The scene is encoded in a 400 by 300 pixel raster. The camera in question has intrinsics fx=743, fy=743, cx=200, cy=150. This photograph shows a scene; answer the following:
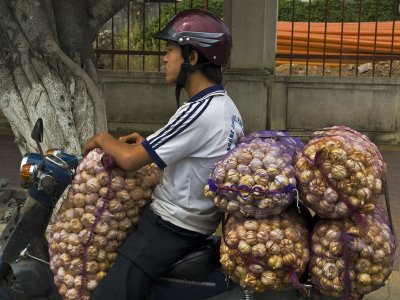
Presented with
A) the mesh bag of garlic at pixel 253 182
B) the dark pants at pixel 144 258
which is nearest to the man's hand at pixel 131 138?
the dark pants at pixel 144 258

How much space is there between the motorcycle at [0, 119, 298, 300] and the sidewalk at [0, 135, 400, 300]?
2.10 metres

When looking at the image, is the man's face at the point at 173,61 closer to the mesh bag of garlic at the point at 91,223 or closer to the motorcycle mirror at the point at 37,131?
the mesh bag of garlic at the point at 91,223

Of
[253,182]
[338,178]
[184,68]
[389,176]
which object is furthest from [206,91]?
[389,176]

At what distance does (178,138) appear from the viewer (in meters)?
2.92

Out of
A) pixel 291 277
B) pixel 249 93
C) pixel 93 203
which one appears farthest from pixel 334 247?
pixel 249 93

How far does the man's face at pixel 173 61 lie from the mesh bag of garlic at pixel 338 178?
2.12 ft

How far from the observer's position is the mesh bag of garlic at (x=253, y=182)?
269cm

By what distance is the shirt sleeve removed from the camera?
2912 millimetres

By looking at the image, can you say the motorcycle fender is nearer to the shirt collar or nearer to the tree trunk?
the shirt collar

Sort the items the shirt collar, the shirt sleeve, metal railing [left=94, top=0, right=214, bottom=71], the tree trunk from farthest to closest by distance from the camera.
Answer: metal railing [left=94, top=0, right=214, bottom=71] < the tree trunk < the shirt collar < the shirt sleeve

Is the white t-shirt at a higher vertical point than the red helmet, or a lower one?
lower

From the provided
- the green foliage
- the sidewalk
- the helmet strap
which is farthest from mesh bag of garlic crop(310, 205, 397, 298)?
the green foliage

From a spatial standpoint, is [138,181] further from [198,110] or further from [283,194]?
[283,194]

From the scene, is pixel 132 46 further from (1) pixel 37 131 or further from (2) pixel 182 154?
(2) pixel 182 154
